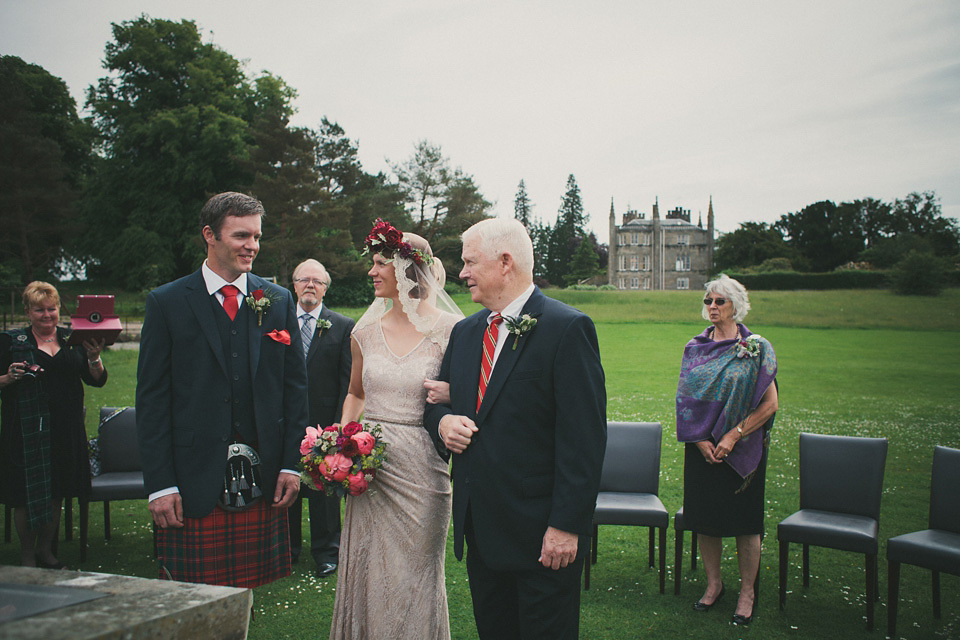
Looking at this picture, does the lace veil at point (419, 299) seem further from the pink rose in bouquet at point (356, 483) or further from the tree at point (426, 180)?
the tree at point (426, 180)

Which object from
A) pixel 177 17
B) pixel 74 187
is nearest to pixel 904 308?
pixel 177 17

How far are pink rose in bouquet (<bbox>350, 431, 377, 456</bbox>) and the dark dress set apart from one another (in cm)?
346

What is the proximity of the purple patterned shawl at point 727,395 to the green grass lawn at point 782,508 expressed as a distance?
4.04 feet

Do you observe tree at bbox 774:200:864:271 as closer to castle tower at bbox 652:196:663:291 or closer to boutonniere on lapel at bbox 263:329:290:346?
castle tower at bbox 652:196:663:291

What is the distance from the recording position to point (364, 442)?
10.0 ft

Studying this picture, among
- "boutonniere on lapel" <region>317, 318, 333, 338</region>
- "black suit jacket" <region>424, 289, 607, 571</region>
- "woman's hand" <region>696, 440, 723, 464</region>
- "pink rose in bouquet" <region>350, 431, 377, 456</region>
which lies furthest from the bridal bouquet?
"woman's hand" <region>696, 440, 723, 464</region>

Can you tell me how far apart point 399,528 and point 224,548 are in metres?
0.89

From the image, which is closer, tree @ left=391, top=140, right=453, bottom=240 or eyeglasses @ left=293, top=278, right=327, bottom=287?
eyeglasses @ left=293, top=278, right=327, bottom=287

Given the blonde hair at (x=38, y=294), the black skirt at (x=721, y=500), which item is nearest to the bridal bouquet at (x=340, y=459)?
the black skirt at (x=721, y=500)

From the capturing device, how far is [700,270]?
276 ft

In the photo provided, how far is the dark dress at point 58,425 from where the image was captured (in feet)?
16.3

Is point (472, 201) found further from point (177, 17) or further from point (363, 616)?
point (363, 616)

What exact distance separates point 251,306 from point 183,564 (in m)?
1.32

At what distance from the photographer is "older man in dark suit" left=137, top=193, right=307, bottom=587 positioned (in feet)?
9.41
